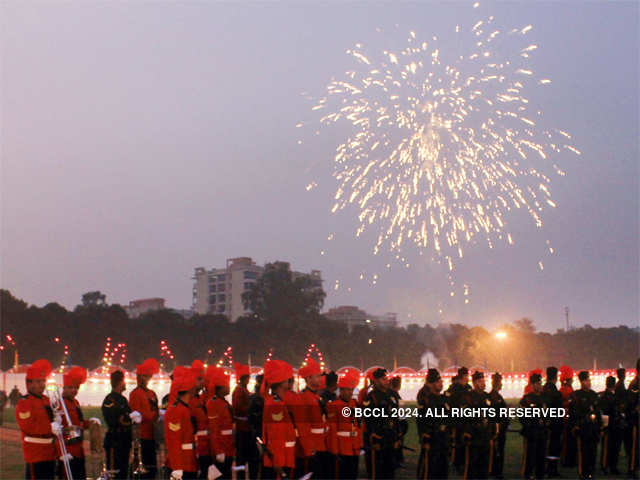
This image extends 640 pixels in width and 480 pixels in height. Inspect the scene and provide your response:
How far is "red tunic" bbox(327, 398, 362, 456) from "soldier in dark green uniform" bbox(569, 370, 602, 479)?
511 cm

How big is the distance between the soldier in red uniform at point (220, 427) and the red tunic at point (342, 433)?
61.2 inches

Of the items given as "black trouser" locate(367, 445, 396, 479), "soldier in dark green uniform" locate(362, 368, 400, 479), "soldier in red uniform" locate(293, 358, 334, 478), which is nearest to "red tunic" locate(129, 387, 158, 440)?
"soldier in red uniform" locate(293, 358, 334, 478)

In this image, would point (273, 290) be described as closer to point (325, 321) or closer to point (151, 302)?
point (325, 321)

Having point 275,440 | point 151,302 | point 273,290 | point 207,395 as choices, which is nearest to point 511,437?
point 207,395

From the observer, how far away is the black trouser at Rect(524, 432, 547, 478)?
13181 millimetres

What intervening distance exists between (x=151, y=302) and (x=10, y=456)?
4921 inches

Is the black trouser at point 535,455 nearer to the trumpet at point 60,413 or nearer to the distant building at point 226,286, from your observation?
the trumpet at point 60,413

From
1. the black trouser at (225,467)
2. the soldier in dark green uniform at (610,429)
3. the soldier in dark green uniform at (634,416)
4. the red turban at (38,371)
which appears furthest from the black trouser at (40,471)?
the soldier in dark green uniform at (634,416)

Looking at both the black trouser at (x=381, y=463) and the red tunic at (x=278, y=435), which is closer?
the red tunic at (x=278, y=435)

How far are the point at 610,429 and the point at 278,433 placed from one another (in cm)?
816

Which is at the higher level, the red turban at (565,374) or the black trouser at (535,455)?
the red turban at (565,374)

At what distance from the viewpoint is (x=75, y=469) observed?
401 inches

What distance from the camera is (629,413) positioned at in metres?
14.3

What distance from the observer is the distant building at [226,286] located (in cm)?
13112
